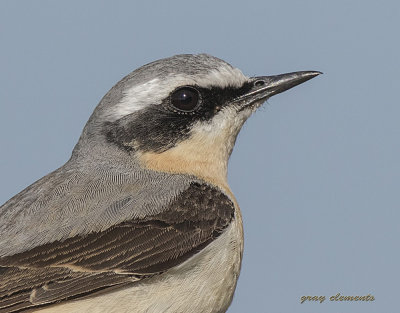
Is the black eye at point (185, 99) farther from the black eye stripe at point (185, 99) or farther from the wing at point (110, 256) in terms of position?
the wing at point (110, 256)

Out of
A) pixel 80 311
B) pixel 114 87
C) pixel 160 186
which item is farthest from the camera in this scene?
pixel 114 87

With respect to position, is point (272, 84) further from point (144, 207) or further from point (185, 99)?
point (144, 207)

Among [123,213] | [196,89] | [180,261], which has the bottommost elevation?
[180,261]

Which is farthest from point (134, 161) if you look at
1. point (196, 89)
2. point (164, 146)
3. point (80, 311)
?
point (80, 311)

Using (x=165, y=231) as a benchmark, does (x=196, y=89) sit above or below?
above

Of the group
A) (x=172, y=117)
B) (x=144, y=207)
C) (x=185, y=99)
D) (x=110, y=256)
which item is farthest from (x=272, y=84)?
(x=110, y=256)

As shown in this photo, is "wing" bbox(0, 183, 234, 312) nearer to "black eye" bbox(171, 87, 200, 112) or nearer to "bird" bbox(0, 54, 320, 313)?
"bird" bbox(0, 54, 320, 313)

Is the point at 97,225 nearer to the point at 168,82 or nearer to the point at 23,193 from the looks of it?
the point at 23,193

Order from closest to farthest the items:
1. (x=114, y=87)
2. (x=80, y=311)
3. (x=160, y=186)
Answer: (x=80, y=311) → (x=160, y=186) → (x=114, y=87)
